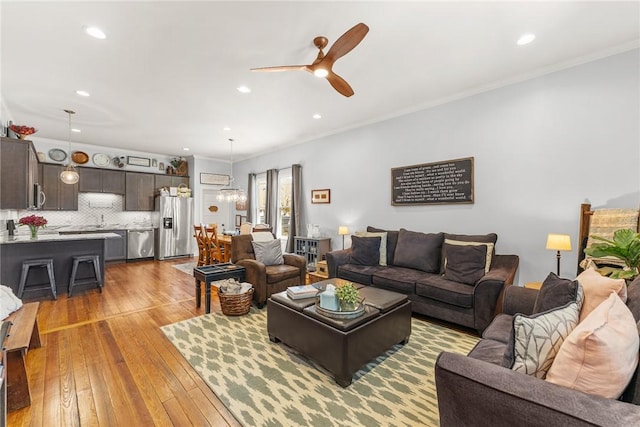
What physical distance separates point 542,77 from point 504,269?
2172 mm

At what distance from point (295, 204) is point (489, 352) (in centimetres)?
465

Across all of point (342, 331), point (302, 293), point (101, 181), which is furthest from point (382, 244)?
point (101, 181)

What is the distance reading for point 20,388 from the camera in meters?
1.79

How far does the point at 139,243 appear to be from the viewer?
6.79 meters

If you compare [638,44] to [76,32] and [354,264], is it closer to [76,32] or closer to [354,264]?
[354,264]

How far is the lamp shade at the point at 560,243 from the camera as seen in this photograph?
8.55 ft

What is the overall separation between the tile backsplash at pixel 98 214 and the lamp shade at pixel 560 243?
7.92 m

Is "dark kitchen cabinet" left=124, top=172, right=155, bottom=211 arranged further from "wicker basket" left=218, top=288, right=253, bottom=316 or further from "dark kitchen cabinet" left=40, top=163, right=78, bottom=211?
"wicker basket" left=218, top=288, right=253, bottom=316

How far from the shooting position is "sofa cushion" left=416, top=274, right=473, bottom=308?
2.78 metres

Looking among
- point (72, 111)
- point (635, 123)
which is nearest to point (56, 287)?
point (72, 111)

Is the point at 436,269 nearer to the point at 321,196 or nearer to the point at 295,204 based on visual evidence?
the point at 321,196

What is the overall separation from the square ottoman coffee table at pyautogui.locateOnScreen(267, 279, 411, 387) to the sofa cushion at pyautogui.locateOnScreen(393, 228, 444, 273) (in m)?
1.10

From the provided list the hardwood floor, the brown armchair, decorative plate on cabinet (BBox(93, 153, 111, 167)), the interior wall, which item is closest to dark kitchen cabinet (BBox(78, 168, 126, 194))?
decorative plate on cabinet (BBox(93, 153, 111, 167))

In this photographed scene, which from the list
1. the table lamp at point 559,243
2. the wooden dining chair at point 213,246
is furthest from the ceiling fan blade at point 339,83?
the wooden dining chair at point 213,246
